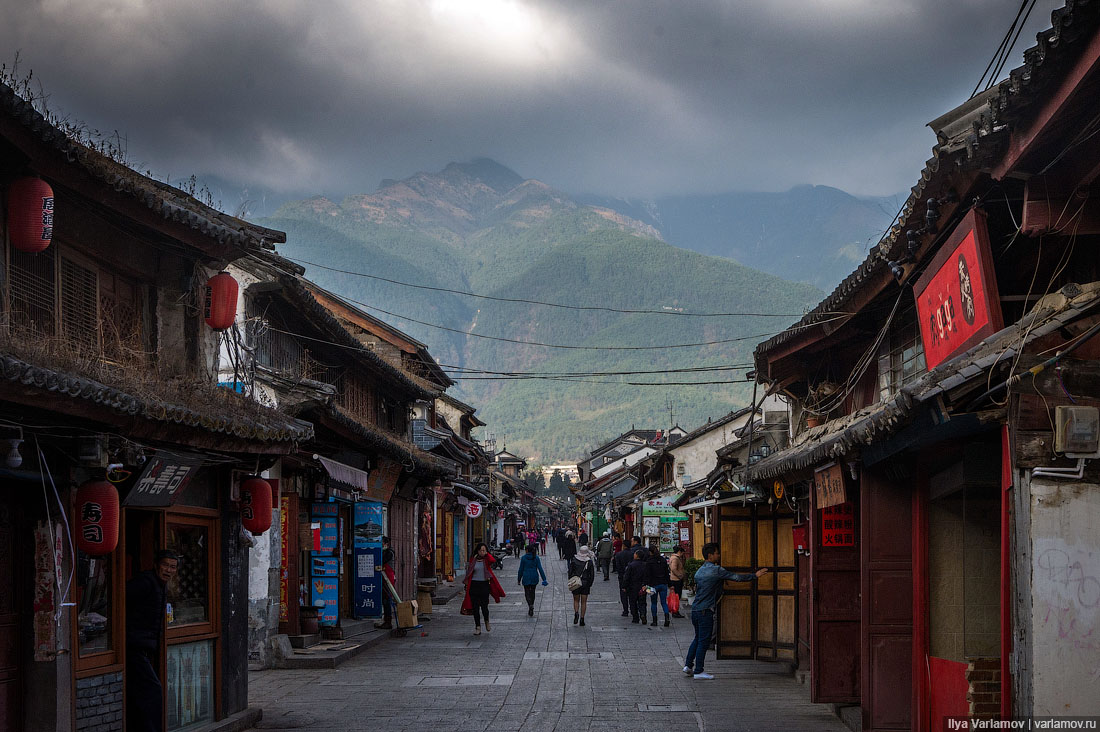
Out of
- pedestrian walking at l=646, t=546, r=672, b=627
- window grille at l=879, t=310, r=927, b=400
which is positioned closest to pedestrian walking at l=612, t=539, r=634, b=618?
pedestrian walking at l=646, t=546, r=672, b=627

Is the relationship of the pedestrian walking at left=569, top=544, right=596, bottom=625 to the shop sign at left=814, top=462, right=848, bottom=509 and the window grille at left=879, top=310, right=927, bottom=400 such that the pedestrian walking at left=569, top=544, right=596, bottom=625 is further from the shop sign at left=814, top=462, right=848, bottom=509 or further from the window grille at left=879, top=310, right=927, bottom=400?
the shop sign at left=814, top=462, right=848, bottom=509

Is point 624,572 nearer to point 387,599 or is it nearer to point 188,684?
point 387,599

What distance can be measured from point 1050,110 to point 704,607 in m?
10.00

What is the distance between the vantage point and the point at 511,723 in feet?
37.5

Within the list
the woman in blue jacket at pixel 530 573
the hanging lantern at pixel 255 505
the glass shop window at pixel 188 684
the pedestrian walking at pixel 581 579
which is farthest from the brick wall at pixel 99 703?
the woman in blue jacket at pixel 530 573

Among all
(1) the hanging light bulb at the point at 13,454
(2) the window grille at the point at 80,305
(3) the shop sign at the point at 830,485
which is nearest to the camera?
(1) the hanging light bulb at the point at 13,454

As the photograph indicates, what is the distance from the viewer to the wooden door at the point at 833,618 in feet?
40.3

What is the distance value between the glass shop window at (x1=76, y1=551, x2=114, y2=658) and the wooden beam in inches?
309

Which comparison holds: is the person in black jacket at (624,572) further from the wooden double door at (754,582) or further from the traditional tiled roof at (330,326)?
the traditional tiled roof at (330,326)

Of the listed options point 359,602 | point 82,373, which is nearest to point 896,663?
point 82,373

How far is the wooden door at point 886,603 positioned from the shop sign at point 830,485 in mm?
254

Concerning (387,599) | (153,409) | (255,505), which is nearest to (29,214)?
(153,409)

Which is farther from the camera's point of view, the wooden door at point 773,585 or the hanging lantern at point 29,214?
the wooden door at point 773,585

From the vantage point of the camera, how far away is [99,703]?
29.6 feet
